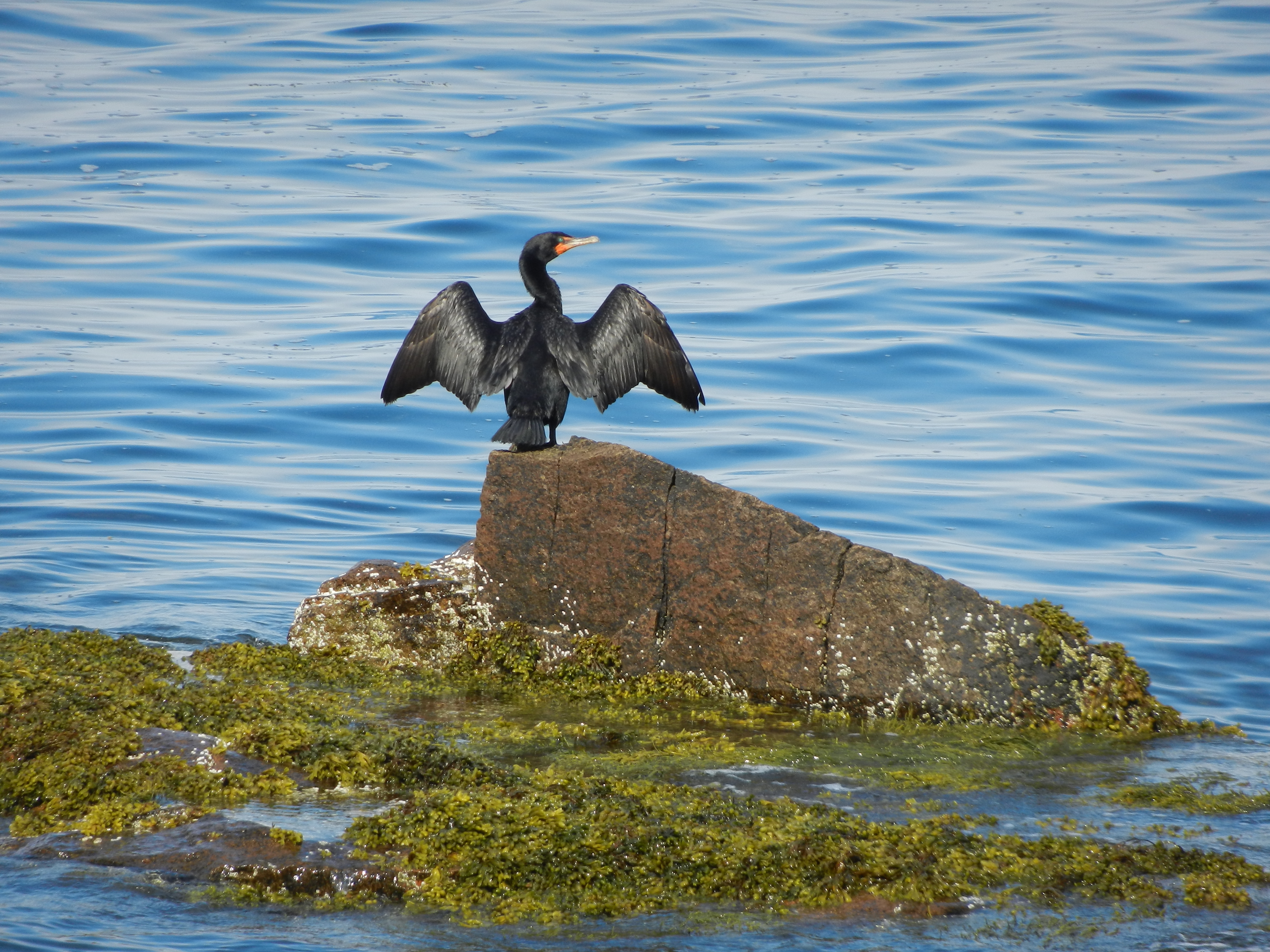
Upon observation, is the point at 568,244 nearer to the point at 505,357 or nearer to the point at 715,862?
the point at 505,357

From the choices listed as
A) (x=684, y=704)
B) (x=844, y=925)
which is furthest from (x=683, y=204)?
(x=844, y=925)

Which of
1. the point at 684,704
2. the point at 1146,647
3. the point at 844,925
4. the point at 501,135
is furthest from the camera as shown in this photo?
the point at 501,135

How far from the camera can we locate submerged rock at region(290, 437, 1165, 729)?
5.21 m

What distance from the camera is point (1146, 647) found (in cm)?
777

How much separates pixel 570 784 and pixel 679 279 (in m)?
12.9

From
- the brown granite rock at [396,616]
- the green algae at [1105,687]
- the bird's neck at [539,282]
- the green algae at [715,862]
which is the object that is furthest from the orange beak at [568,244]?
the green algae at [715,862]

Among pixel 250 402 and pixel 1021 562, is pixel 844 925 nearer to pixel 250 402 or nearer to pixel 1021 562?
pixel 1021 562

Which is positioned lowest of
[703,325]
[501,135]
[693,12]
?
[703,325]

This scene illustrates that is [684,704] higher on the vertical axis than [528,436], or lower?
lower

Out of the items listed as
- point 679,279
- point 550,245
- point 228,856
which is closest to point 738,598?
point 228,856

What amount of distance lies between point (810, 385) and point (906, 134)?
10.6m

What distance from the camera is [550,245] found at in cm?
738

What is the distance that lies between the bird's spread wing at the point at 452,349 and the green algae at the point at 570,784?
83.6 inches

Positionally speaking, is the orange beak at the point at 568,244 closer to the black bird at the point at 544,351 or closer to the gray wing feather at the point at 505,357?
the black bird at the point at 544,351
